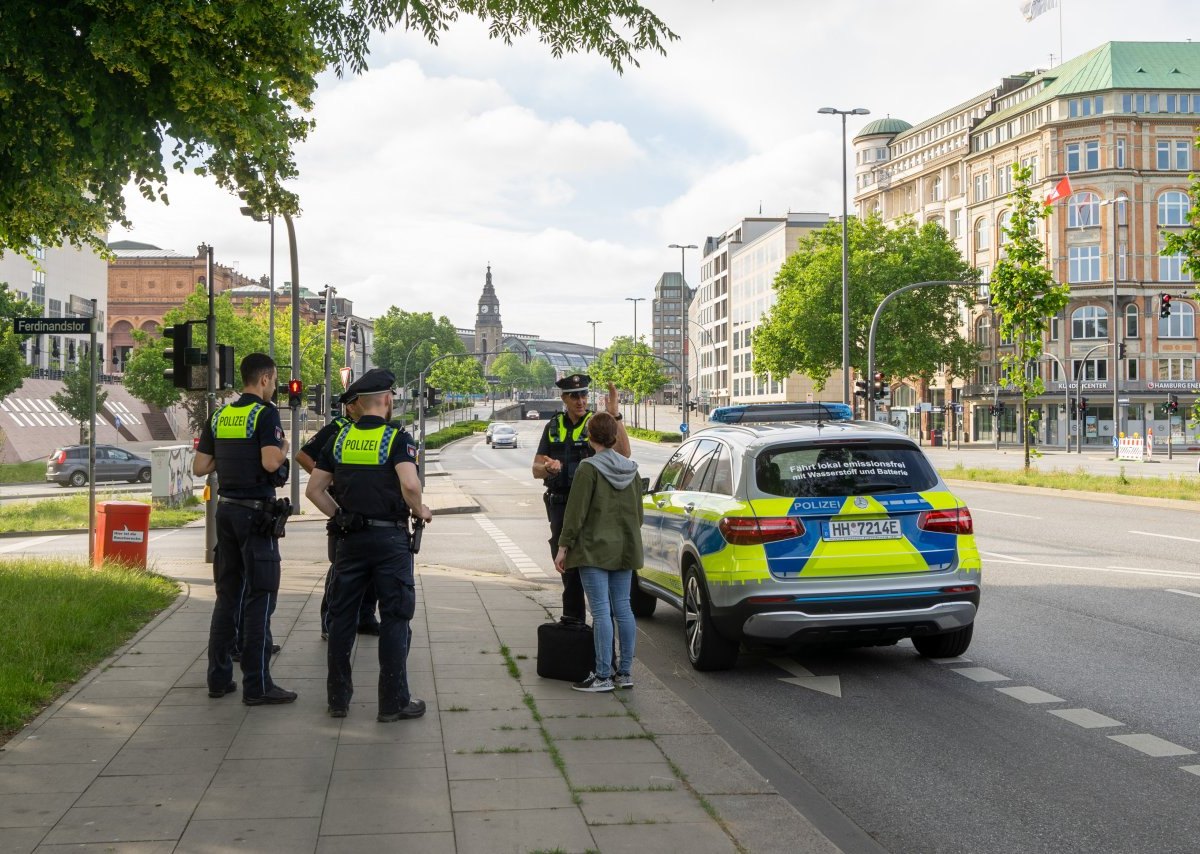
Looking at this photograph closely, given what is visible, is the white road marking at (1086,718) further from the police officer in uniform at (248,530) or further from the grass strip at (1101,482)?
the grass strip at (1101,482)

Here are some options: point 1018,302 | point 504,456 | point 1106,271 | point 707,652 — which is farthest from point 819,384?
point 707,652

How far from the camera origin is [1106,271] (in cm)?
7294

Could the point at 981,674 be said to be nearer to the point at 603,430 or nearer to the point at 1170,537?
the point at 603,430

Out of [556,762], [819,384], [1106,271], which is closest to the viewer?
[556,762]

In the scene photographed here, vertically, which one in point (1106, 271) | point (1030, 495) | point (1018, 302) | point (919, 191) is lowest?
point (1030, 495)

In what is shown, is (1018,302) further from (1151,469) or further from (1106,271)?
(1106,271)

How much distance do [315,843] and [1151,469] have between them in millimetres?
45186

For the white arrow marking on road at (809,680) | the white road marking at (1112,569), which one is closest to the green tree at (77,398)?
the white road marking at (1112,569)

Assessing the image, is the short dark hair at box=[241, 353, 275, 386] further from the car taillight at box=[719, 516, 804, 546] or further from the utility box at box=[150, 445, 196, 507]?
the utility box at box=[150, 445, 196, 507]

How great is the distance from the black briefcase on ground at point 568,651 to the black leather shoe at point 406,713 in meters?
1.21

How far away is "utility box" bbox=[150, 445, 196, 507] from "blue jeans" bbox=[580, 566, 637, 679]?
21.7 meters

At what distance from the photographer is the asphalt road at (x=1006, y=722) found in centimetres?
512

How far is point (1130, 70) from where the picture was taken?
242 feet

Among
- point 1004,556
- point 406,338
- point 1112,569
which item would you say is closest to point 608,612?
point 1112,569
